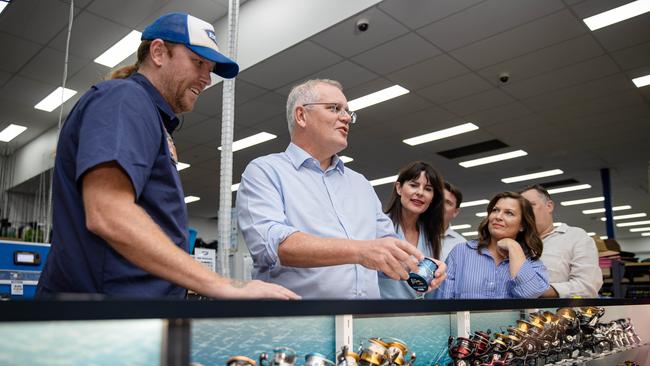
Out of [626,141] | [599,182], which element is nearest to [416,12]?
[626,141]

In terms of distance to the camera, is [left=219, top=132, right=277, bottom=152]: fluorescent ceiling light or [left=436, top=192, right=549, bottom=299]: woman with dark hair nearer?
[left=436, top=192, right=549, bottom=299]: woman with dark hair

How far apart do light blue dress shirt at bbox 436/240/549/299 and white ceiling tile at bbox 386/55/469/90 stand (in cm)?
313

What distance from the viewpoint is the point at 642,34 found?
5.11m

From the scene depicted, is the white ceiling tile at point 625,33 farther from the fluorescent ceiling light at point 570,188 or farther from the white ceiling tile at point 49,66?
the fluorescent ceiling light at point 570,188

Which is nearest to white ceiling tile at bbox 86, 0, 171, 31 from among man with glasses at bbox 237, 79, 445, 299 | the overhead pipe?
the overhead pipe

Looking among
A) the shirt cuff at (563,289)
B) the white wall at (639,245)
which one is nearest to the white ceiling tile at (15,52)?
the shirt cuff at (563,289)

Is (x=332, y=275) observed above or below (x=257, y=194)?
below

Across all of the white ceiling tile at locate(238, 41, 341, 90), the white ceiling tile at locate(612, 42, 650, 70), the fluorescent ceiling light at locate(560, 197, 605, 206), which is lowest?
the fluorescent ceiling light at locate(560, 197, 605, 206)

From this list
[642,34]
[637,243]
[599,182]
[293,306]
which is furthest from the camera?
[637,243]

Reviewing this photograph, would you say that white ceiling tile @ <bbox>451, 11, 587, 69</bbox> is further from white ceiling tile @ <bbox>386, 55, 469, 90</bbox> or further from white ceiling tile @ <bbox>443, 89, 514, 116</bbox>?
white ceiling tile @ <bbox>443, 89, 514, 116</bbox>

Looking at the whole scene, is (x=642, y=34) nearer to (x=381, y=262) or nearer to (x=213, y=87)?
(x=213, y=87)

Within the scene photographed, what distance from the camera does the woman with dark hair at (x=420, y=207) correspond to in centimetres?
294

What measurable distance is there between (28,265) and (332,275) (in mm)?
2663

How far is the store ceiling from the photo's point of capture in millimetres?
4902
